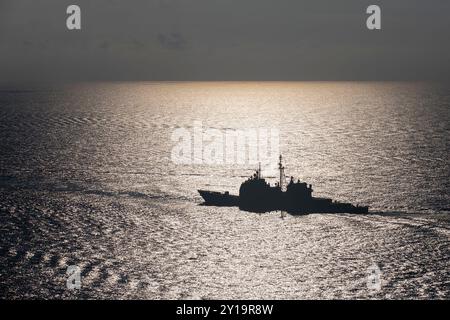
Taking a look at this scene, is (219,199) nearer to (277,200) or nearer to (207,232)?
(277,200)

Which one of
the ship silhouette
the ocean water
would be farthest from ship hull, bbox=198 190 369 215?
the ocean water

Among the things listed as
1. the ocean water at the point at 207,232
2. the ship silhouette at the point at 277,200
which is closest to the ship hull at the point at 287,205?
the ship silhouette at the point at 277,200

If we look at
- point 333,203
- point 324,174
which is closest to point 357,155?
point 324,174

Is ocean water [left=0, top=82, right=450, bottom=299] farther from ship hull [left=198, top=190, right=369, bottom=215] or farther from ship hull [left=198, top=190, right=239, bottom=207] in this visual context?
ship hull [left=198, top=190, right=239, bottom=207]

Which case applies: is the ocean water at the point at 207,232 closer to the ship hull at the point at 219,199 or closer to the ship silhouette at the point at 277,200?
the ship silhouette at the point at 277,200

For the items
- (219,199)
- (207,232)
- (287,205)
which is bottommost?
(207,232)

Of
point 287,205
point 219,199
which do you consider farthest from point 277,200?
point 219,199

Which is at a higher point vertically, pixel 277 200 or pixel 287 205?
pixel 277 200

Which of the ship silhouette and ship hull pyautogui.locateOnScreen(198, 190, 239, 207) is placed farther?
ship hull pyautogui.locateOnScreen(198, 190, 239, 207)
